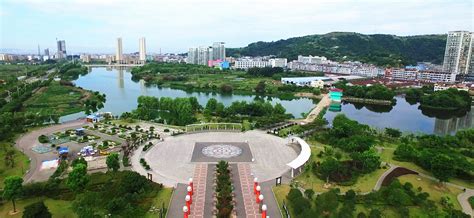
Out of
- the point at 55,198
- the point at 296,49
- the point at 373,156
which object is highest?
the point at 296,49

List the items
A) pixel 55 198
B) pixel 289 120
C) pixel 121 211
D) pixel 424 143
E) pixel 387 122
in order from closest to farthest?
pixel 121 211 → pixel 55 198 → pixel 424 143 → pixel 289 120 → pixel 387 122

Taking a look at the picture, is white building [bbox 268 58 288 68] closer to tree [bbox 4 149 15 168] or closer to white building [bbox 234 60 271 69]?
white building [bbox 234 60 271 69]

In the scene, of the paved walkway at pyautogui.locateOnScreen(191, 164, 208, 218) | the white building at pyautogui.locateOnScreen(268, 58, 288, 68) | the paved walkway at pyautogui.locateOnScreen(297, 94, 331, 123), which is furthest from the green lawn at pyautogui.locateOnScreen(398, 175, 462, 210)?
the white building at pyautogui.locateOnScreen(268, 58, 288, 68)

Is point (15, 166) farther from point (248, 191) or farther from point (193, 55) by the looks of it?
point (193, 55)

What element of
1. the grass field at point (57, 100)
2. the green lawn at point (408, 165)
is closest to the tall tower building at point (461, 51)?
the green lawn at point (408, 165)

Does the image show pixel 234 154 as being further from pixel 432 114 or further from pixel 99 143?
pixel 432 114

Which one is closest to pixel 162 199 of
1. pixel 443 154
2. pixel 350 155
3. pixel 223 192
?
pixel 223 192

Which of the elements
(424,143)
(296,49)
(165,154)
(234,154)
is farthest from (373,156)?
(296,49)
